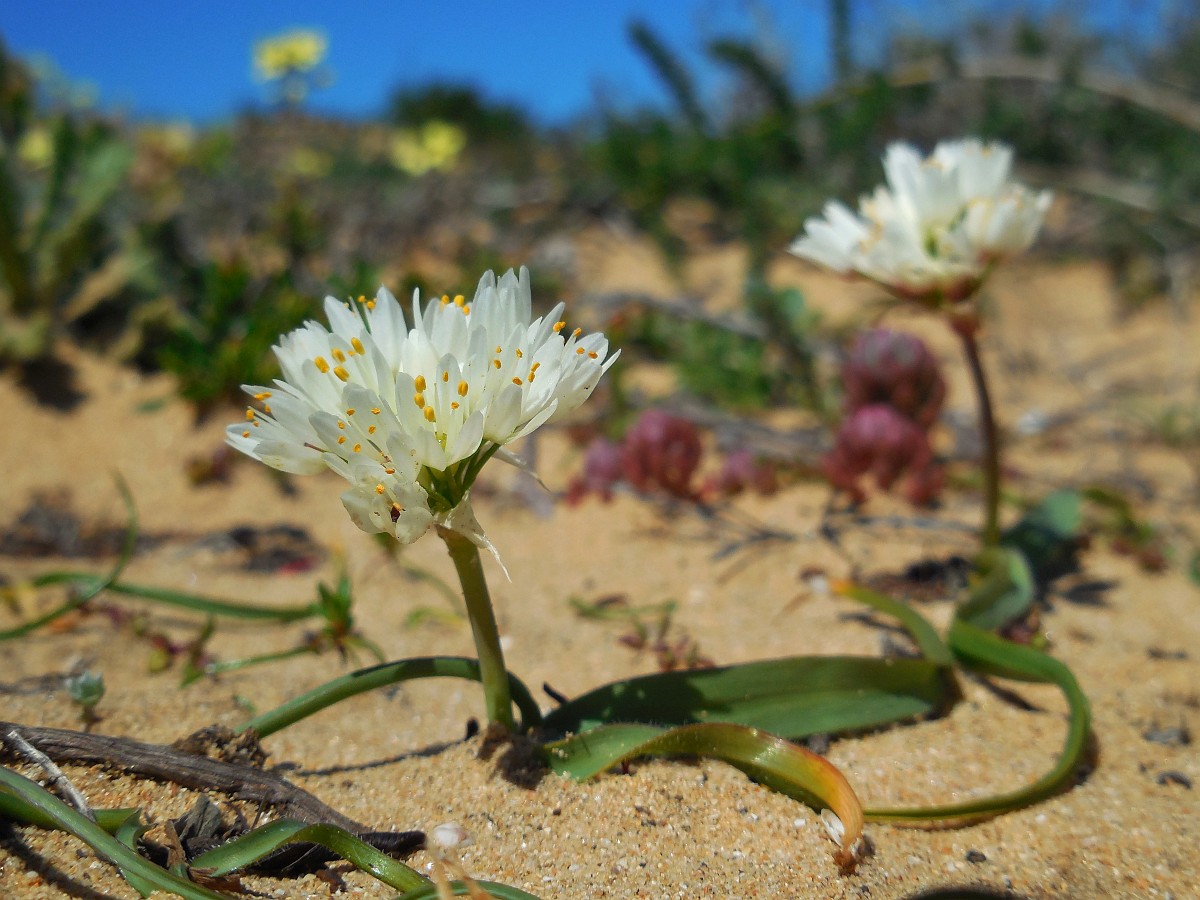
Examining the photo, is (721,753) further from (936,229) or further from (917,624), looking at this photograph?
(936,229)

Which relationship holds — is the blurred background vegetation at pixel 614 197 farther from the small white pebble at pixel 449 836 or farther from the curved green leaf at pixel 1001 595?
the small white pebble at pixel 449 836

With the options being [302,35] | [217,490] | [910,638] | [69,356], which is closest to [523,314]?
[910,638]

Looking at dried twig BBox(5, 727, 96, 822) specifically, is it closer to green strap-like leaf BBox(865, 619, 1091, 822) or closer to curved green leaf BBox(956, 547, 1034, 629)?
green strap-like leaf BBox(865, 619, 1091, 822)

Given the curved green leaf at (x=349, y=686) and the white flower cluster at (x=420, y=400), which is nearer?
the white flower cluster at (x=420, y=400)

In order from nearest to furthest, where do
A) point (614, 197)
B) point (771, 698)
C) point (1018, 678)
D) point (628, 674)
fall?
point (771, 698), point (1018, 678), point (628, 674), point (614, 197)

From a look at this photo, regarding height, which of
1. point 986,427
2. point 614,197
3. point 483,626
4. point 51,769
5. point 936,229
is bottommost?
point 51,769

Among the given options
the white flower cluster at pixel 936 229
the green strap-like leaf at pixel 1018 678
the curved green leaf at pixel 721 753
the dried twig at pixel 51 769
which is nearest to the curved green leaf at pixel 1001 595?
the green strap-like leaf at pixel 1018 678

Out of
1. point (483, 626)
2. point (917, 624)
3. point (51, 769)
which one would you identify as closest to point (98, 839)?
point (51, 769)
